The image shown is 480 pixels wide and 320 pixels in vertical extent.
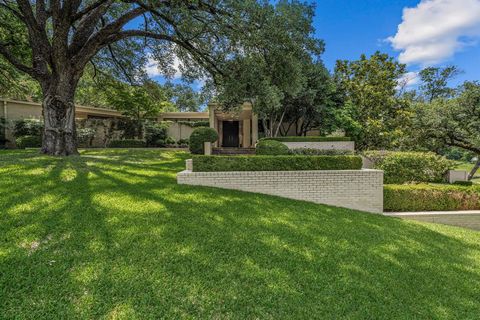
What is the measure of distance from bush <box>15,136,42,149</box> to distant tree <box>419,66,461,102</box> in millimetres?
34026

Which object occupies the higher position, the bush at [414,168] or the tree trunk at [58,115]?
the tree trunk at [58,115]

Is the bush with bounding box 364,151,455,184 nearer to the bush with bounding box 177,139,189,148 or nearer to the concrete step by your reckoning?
the concrete step

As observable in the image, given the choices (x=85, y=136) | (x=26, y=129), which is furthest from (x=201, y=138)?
(x=26, y=129)

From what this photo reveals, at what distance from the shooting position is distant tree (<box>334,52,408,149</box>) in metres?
16.2

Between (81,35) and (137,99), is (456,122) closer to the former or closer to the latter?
(81,35)

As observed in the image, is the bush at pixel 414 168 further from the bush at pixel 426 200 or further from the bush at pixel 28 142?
the bush at pixel 28 142

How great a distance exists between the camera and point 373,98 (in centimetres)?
1727

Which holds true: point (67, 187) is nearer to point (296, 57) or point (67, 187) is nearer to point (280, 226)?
point (280, 226)

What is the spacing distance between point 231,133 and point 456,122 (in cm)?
1379

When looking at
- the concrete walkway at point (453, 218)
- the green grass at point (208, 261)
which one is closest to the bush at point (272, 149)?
the concrete walkway at point (453, 218)

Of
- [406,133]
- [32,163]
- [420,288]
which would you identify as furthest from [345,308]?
[406,133]

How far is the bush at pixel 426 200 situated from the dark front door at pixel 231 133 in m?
13.7

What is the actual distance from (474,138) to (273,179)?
513 inches

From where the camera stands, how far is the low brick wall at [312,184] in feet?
21.8
